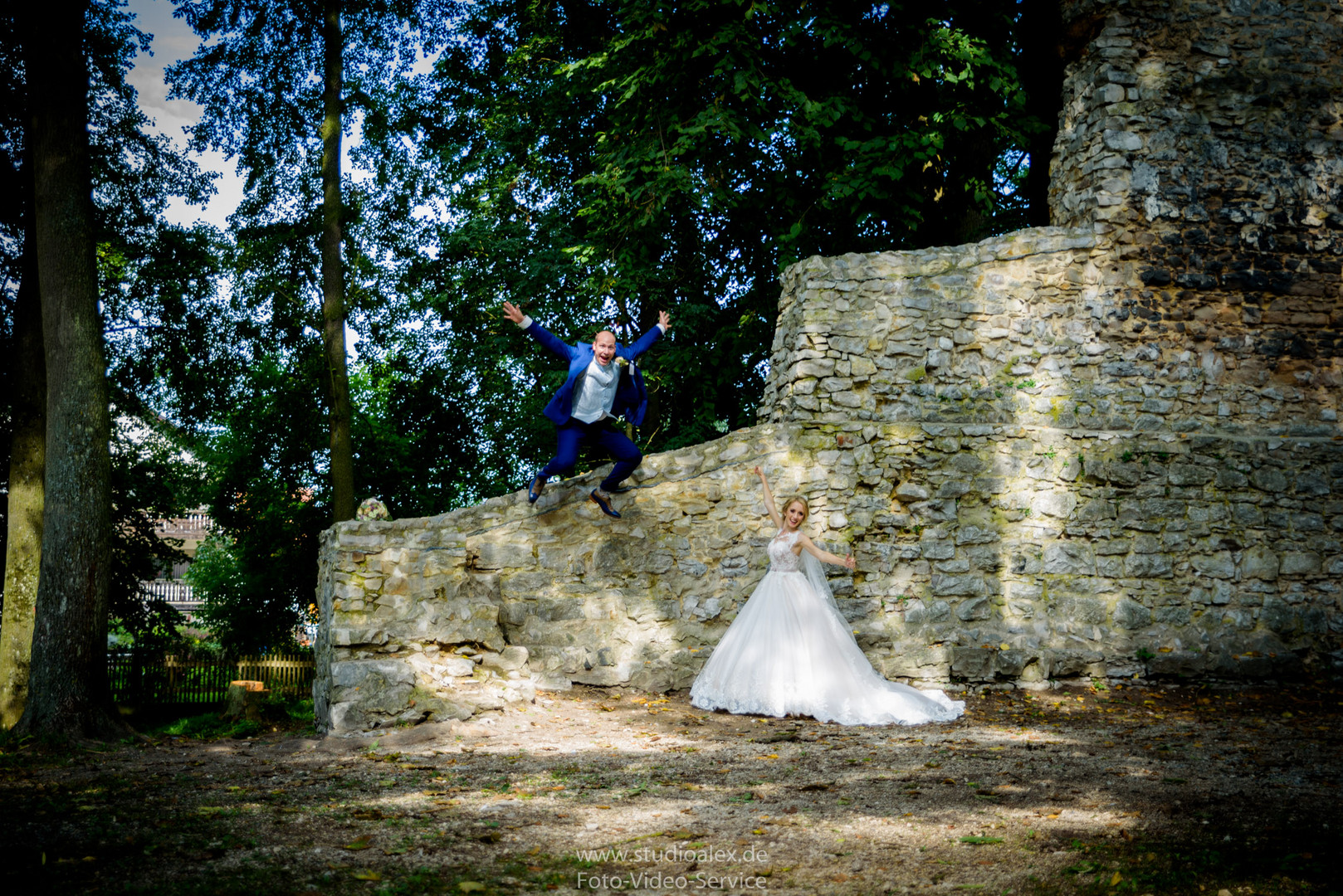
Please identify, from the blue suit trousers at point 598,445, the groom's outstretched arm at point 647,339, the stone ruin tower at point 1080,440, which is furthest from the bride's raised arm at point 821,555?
the groom's outstretched arm at point 647,339

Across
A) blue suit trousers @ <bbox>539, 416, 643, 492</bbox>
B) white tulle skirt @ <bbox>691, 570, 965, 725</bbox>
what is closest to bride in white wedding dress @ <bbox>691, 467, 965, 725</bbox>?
white tulle skirt @ <bbox>691, 570, 965, 725</bbox>

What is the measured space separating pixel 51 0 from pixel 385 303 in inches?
258

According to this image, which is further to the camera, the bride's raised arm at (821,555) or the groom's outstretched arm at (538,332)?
the bride's raised arm at (821,555)

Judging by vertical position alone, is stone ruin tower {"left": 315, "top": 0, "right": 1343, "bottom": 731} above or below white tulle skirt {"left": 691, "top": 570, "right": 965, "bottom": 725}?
above

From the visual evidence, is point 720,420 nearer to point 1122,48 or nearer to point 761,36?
point 761,36

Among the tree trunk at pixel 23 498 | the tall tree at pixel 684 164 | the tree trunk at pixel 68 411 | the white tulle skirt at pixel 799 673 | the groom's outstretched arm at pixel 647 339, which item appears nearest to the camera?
the white tulle skirt at pixel 799 673

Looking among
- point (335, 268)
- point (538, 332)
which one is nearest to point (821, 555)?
point (538, 332)

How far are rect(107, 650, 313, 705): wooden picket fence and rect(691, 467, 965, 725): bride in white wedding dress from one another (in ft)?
38.1

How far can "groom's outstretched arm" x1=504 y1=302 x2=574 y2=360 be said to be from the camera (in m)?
7.49

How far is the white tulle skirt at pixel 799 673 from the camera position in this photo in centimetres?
745

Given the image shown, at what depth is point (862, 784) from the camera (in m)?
5.24

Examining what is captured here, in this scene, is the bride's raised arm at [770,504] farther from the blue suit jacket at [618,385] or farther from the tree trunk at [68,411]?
the tree trunk at [68,411]

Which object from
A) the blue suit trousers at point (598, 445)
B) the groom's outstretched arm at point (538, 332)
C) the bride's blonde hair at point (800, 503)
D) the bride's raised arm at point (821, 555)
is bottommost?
the bride's raised arm at point (821, 555)

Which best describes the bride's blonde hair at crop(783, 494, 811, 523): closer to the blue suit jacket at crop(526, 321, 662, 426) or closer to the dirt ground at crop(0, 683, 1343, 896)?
the blue suit jacket at crop(526, 321, 662, 426)
